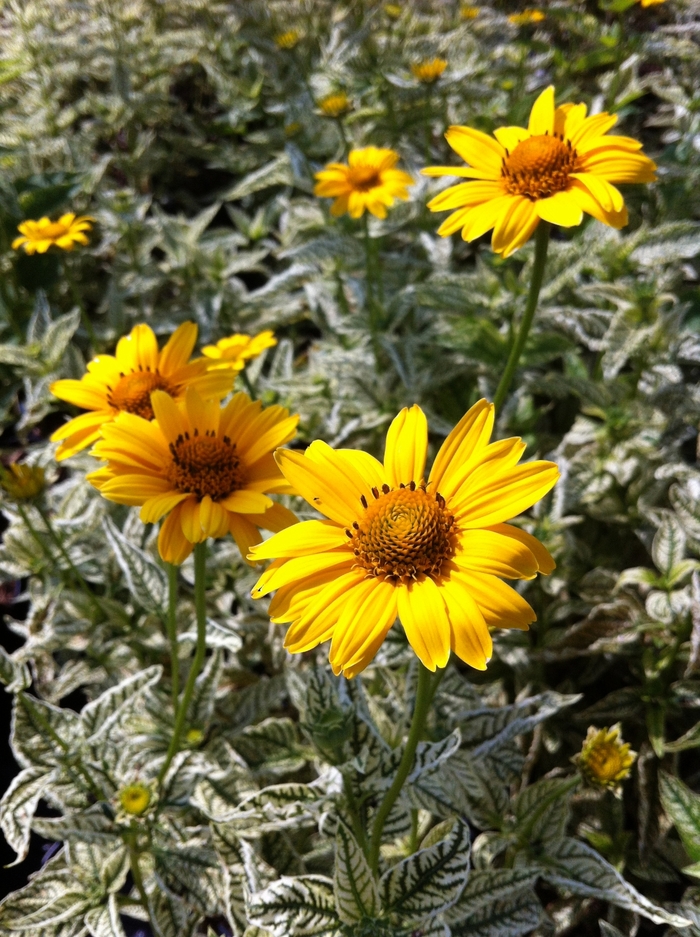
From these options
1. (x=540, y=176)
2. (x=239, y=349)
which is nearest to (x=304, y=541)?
(x=540, y=176)

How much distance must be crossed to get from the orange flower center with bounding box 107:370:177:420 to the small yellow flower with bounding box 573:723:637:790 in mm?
1044

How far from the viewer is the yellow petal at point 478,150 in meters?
1.50

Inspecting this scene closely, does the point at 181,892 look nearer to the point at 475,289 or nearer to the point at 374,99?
the point at 475,289

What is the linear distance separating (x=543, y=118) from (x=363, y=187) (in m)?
0.71

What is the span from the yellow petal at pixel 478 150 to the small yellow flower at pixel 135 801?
1.40 m

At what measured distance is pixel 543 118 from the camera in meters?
1.52

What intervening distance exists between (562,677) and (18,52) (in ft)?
11.8

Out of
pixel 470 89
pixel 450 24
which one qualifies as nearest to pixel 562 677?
pixel 470 89

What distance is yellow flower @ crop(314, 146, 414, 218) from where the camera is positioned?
2.07 metres

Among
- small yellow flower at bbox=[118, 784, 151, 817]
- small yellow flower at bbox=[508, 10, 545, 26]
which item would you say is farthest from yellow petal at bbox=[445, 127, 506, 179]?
small yellow flower at bbox=[508, 10, 545, 26]

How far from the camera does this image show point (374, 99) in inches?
125

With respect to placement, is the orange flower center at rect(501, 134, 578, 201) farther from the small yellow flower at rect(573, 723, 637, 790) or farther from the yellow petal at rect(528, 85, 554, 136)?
the small yellow flower at rect(573, 723, 637, 790)

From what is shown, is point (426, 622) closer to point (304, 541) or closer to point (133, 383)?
point (304, 541)

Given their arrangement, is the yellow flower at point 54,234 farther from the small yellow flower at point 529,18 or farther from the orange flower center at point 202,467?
the small yellow flower at point 529,18
